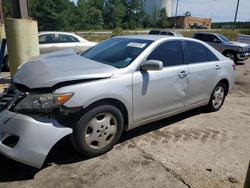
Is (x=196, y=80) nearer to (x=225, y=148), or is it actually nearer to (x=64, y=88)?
(x=225, y=148)

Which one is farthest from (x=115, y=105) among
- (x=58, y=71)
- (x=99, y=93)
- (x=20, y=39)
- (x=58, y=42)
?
(x=58, y=42)

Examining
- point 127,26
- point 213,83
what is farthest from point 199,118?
point 127,26

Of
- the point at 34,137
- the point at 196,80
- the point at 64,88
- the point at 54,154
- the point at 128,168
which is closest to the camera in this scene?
the point at 34,137

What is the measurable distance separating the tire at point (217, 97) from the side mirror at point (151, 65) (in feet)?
6.82

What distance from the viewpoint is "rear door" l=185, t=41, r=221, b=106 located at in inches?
182

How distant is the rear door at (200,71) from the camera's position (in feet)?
15.2

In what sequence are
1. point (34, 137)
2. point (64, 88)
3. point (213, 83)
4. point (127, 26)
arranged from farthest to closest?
point (127, 26) → point (213, 83) → point (64, 88) → point (34, 137)

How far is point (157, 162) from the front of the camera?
11.5ft

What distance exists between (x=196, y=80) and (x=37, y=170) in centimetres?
289

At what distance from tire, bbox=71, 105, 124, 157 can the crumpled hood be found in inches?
17.1

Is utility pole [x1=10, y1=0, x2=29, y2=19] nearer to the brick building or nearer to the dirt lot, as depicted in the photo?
the dirt lot

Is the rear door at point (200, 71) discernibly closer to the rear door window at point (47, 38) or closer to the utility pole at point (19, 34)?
the utility pole at point (19, 34)

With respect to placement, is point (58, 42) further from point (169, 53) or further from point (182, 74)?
point (182, 74)

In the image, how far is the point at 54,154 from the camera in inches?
142
